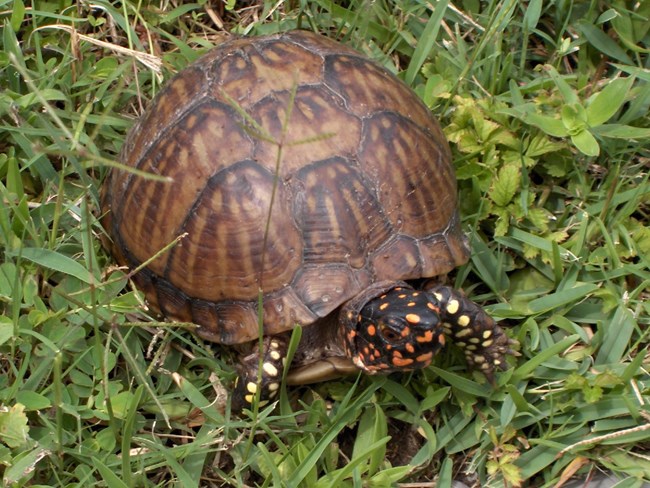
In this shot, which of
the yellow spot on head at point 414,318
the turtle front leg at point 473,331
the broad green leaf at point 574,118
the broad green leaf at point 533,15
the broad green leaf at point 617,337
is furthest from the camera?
the broad green leaf at point 533,15

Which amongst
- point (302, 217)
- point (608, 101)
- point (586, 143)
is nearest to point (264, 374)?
point (302, 217)

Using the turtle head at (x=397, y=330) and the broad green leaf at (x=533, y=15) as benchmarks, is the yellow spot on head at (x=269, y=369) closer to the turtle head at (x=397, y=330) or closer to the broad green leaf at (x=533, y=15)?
the turtle head at (x=397, y=330)

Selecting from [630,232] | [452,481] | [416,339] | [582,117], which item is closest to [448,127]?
[582,117]

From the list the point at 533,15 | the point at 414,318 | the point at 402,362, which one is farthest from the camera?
the point at 533,15

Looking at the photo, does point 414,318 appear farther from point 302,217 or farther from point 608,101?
point 608,101

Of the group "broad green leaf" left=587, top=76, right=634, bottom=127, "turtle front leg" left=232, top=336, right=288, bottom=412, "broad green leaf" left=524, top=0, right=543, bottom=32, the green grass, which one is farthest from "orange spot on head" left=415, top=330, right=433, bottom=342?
"broad green leaf" left=524, top=0, right=543, bottom=32

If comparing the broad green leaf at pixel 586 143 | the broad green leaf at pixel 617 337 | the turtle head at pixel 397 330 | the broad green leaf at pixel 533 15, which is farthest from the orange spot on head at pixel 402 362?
the broad green leaf at pixel 533 15

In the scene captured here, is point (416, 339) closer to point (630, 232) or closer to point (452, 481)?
point (452, 481)
